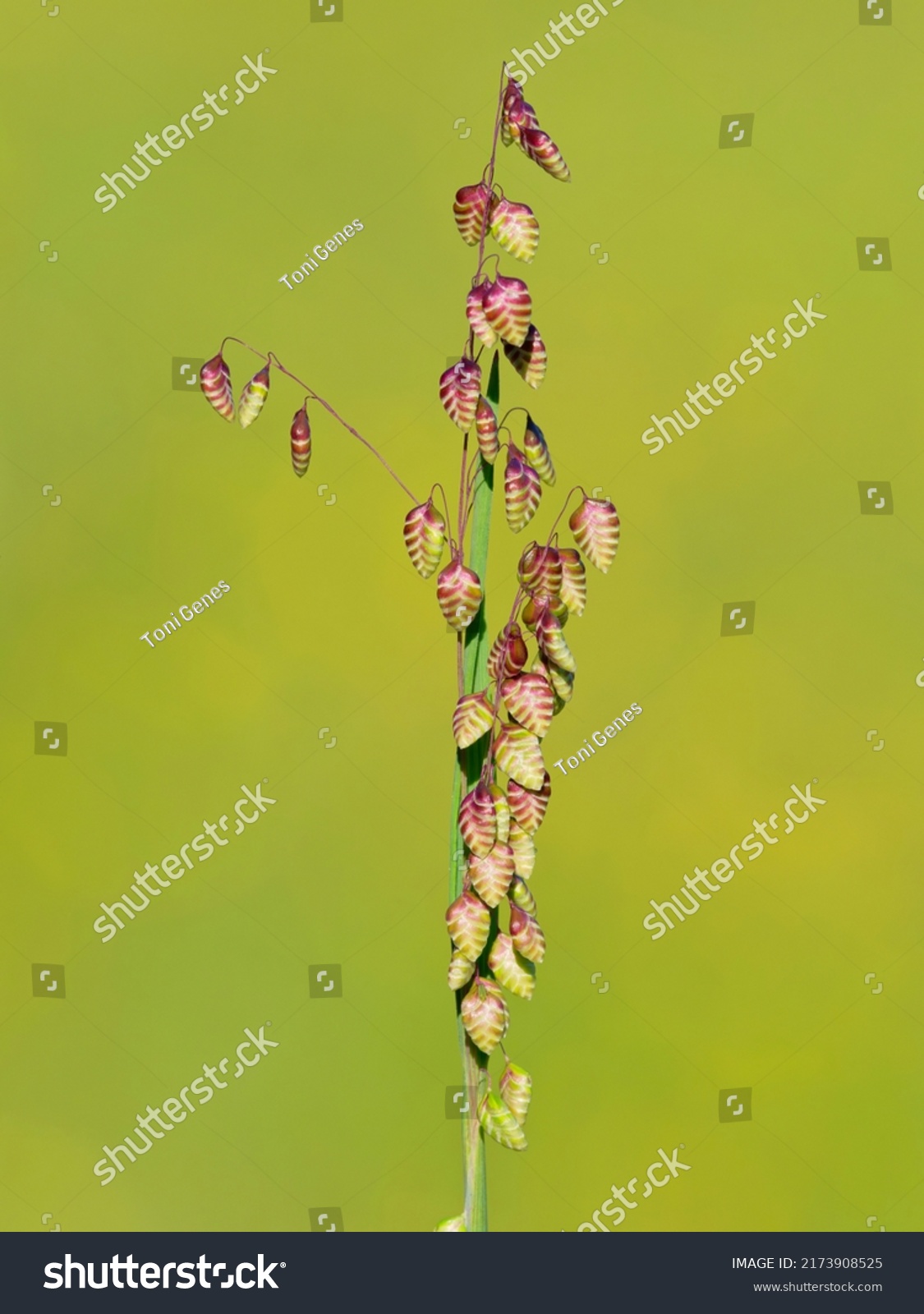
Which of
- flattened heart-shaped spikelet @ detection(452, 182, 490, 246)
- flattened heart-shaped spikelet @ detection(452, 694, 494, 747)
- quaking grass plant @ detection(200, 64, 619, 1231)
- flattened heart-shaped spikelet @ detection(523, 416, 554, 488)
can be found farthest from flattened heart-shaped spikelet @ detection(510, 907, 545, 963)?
flattened heart-shaped spikelet @ detection(452, 182, 490, 246)

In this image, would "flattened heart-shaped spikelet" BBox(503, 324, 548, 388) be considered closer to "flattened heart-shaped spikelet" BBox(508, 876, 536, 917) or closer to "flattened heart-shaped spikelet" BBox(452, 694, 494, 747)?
"flattened heart-shaped spikelet" BBox(452, 694, 494, 747)

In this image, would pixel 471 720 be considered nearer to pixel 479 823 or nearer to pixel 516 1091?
pixel 479 823

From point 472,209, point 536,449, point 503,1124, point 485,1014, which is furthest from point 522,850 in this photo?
point 472,209

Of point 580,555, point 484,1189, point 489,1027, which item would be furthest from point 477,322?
point 484,1189

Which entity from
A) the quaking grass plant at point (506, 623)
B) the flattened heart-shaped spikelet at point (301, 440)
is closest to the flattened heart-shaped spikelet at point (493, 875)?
the quaking grass plant at point (506, 623)

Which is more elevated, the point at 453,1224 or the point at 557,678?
the point at 557,678
